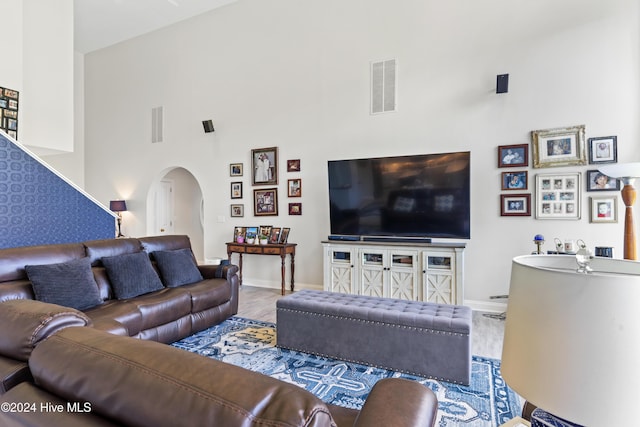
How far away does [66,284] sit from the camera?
8.63 ft

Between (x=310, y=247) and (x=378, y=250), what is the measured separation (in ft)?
4.38

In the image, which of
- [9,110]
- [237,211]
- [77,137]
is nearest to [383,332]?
[237,211]

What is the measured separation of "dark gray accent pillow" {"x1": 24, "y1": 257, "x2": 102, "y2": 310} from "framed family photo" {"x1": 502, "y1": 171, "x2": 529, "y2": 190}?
450 cm

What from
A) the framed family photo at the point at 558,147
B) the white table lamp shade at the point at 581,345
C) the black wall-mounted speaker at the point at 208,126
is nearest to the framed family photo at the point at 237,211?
the black wall-mounted speaker at the point at 208,126

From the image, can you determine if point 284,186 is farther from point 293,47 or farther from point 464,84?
point 464,84

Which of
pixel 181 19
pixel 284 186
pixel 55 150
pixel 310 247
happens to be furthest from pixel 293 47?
pixel 55 150

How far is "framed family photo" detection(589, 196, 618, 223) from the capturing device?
3.68m

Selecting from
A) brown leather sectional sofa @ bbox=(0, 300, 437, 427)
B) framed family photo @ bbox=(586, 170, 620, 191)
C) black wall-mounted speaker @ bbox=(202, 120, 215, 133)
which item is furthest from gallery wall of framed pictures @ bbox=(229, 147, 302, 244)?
brown leather sectional sofa @ bbox=(0, 300, 437, 427)

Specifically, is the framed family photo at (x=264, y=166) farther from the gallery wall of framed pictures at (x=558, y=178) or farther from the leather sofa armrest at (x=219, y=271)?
the gallery wall of framed pictures at (x=558, y=178)

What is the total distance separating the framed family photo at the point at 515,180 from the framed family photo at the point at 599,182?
60 centimetres

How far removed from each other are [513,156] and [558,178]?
21.3 inches

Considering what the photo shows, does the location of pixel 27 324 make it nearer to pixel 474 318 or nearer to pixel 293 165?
pixel 474 318

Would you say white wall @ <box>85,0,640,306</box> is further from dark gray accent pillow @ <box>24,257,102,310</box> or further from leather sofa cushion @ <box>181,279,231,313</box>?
dark gray accent pillow @ <box>24,257,102,310</box>

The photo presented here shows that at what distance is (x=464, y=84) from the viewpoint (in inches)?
170
